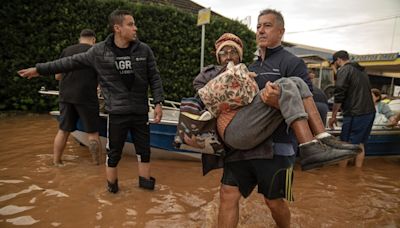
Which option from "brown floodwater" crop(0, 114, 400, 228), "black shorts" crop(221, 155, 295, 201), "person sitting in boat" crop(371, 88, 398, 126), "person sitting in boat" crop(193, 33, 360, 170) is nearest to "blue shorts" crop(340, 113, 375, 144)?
"brown floodwater" crop(0, 114, 400, 228)

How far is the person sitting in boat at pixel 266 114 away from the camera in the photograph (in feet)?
6.69

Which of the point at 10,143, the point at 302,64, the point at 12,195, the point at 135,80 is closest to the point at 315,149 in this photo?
the point at 302,64

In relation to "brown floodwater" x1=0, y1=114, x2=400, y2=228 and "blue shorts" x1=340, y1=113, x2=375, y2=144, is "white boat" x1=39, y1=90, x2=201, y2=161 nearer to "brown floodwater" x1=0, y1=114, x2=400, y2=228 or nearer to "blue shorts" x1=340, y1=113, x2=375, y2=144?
"brown floodwater" x1=0, y1=114, x2=400, y2=228

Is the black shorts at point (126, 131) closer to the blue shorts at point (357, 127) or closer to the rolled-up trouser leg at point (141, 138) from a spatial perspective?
the rolled-up trouser leg at point (141, 138)

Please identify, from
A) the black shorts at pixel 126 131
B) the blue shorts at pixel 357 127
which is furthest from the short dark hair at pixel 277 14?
the blue shorts at pixel 357 127

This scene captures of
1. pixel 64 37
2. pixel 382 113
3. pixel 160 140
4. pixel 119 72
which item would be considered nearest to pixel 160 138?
pixel 160 140

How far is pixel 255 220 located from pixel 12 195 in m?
2.65

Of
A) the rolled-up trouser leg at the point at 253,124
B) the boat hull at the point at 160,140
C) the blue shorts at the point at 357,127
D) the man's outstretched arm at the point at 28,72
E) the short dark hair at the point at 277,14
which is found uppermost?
the short dark hair at the point at 277,14

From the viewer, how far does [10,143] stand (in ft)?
18.7

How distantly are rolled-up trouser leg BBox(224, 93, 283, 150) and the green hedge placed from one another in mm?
7481

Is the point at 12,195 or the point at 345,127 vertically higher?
the point at 345,127

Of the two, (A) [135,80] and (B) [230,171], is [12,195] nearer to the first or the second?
(A) [135,80]

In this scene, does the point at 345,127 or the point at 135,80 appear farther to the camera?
the point at 345,127

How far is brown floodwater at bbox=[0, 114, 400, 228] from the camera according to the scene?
3.14 meters
